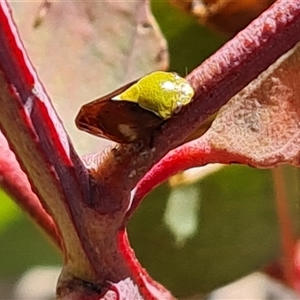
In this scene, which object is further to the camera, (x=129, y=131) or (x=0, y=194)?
(x=0, y=194)

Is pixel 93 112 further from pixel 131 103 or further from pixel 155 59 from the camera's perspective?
pixel 155 59

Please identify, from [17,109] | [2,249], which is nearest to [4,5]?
[17,109]

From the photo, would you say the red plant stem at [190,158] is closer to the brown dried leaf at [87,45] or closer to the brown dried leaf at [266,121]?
the brown dried leaf at [266,121]

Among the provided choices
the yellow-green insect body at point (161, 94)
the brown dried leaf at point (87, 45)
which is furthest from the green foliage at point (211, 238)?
the yellow-green insect body at point (161, 94)

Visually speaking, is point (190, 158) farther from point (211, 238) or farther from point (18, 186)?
point (211, 238)

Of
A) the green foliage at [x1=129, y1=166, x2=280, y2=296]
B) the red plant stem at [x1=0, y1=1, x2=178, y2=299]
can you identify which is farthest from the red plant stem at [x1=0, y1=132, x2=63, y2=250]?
the green foliage at [x1=129, y1=166, x2=280, y2=296]

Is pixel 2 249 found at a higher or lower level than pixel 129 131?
lower

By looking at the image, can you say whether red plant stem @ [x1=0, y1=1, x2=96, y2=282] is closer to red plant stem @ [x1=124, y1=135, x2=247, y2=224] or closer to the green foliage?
red plant stem @ [x1=124, y1=135, x2=247, y2=224]
